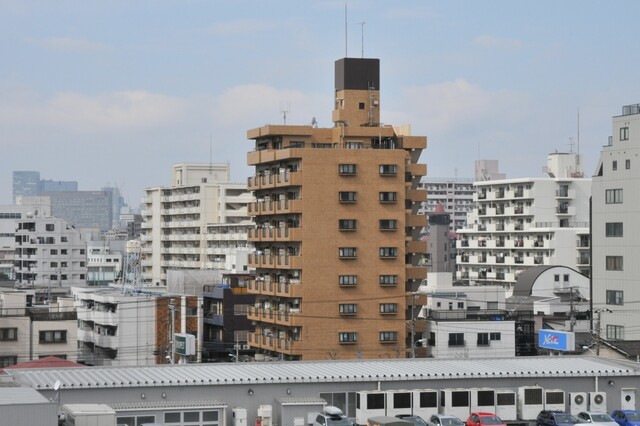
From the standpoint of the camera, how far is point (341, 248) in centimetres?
6919

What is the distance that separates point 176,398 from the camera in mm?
38656

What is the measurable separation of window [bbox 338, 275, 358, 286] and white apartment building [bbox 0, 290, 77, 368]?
16906mm

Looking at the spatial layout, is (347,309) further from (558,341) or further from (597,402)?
(597,402)

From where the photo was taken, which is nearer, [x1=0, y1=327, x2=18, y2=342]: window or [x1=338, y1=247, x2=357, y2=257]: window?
[x1=0, y1=327, x2=18, y2=342]: window

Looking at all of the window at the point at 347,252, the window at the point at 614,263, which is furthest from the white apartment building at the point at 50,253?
the window at the point at 614,263

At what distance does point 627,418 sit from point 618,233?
32192 mm

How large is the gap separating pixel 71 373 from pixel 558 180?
3240 inches

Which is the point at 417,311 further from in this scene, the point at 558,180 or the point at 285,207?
the point at 558,180

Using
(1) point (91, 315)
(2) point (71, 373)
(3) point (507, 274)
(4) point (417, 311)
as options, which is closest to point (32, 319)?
(1) point (91, 315)

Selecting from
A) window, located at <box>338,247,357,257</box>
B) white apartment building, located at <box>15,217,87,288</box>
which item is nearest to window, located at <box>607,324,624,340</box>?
window, located at <box>338,247,357,257</box>

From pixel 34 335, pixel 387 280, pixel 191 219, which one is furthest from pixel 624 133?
pixel 191 219

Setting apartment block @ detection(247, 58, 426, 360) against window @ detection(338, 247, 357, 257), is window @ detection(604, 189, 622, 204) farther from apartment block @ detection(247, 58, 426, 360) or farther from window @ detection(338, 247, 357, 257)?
window @ detection(338, 247, 357, 257)

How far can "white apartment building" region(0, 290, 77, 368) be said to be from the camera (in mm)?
67875

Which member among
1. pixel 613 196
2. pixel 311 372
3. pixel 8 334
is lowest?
pixel 8 334
